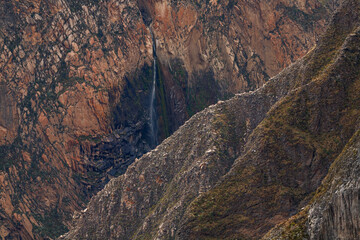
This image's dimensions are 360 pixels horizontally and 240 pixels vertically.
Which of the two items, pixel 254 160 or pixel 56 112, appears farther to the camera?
pixel 56 112

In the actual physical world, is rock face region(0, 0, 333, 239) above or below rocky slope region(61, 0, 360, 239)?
above

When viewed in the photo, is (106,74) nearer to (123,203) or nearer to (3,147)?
(3,147)

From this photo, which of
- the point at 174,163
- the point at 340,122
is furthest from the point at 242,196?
the point at 174,163

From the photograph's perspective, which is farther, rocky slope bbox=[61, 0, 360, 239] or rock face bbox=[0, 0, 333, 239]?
rock face bbox=[0, 0, 333, 239]

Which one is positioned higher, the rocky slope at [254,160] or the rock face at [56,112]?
the rock face at [56,112]

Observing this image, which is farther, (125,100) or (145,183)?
(125,100)

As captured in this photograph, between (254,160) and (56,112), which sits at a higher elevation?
(56,112)

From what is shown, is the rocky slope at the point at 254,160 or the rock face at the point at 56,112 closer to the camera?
the rocky slope at the point at 254,160

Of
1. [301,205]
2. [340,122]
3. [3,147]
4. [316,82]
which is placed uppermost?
[3,147]
